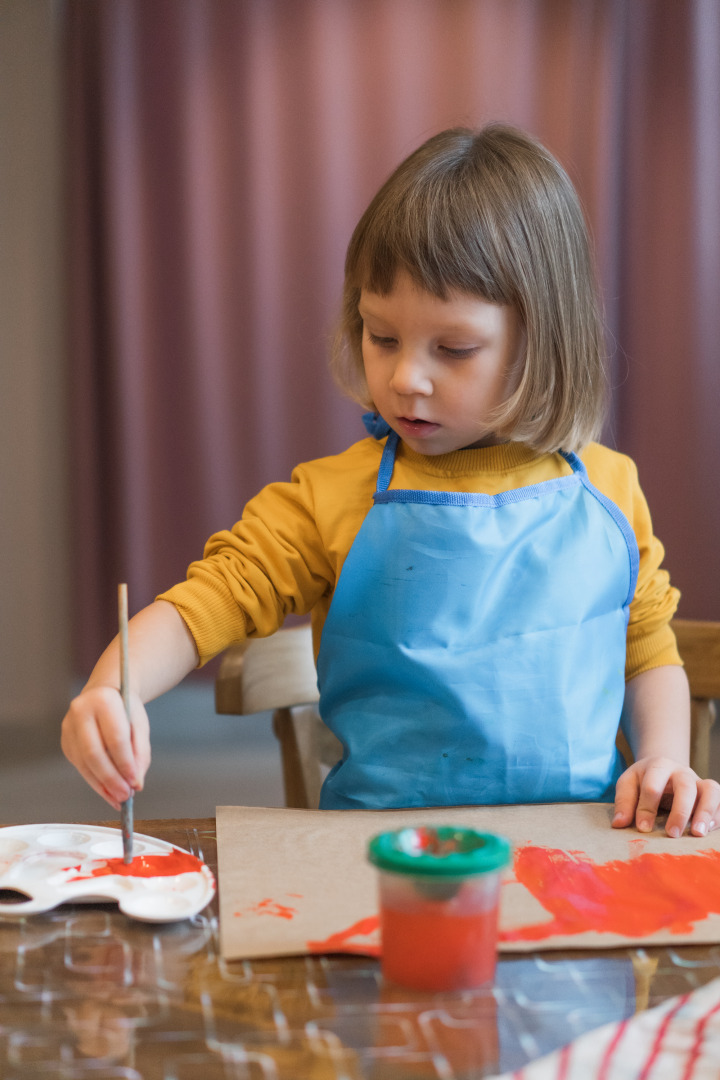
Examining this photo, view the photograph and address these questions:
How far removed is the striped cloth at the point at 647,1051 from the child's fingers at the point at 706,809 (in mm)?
224

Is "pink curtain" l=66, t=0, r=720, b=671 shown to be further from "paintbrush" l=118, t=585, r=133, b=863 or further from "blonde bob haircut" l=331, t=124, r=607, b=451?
"paintbrush" l=118, t=585, r=133, b=863

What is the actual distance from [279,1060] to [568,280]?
674 millimetres

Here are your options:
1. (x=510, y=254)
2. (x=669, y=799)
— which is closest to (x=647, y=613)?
(x=669, y=799)

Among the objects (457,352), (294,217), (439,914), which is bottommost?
(439,914)

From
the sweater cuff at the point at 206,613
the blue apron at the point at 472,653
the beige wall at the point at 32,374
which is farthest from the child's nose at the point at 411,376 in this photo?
the beige wall at the point at 32,374

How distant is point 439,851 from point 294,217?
1710 millimetres

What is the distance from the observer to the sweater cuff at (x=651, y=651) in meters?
0.97

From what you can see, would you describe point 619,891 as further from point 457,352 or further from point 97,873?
point 457,352

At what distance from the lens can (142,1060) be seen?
448mm

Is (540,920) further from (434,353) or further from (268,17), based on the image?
(268,17)

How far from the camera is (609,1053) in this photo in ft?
1.51

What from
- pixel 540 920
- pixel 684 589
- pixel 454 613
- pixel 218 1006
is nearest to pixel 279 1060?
pixel 218 1006

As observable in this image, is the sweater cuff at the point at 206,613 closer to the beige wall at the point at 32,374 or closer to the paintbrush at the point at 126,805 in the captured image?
the paintbrush at the point at 126,805

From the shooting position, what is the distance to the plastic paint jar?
0.48 metres
